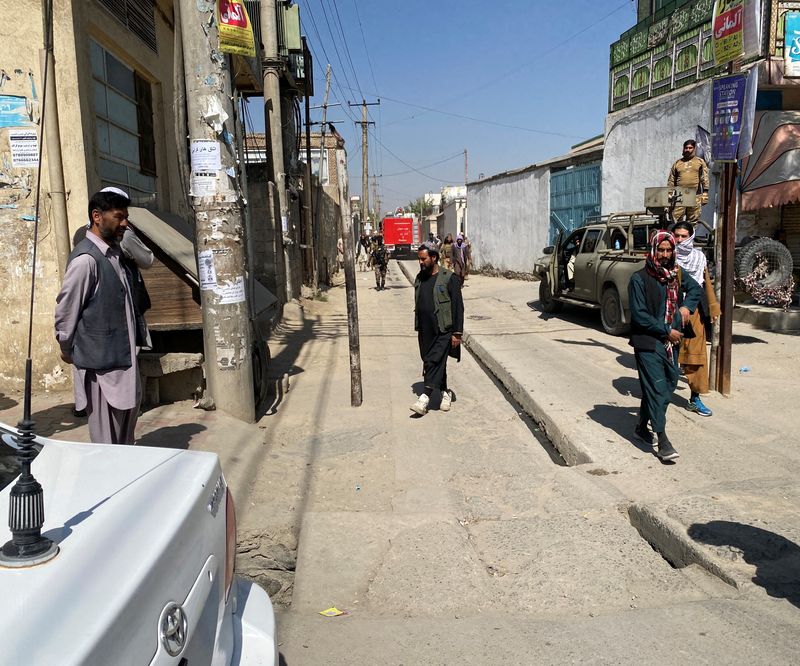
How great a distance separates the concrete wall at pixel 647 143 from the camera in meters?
13.5

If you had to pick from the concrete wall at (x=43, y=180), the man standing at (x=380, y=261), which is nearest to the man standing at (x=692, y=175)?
the concrete wall at (x=43, y=180)

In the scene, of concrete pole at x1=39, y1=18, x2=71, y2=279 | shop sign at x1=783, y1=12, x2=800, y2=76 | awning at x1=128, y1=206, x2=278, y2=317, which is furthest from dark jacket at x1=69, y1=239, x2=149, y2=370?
shop sign at x1=783, y1=12, x2=800, y2=76

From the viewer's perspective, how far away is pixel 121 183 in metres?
7.91

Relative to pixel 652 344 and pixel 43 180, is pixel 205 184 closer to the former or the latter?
pixel 43 180

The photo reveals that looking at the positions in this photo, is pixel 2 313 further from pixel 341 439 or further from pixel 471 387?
pixel 471 387

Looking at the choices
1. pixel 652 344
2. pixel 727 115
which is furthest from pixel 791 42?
pixel 652 344

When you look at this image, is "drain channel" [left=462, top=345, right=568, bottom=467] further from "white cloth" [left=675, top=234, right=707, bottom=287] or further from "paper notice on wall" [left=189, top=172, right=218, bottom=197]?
"paper notice on wall" [left=189, top=172, right=218, bottom=197]

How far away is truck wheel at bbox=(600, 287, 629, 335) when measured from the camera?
1060cm

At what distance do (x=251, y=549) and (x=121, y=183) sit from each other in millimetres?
5561

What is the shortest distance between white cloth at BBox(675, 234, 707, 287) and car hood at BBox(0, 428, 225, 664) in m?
6.18

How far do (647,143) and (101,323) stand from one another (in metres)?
14.3

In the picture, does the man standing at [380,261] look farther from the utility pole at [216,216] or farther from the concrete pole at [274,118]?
the utility pole at [216,216]

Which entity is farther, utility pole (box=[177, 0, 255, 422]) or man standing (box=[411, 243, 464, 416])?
man standing (box=[411, 243, 464, 416])

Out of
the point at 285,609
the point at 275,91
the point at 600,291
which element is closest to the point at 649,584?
the point at 285,609
